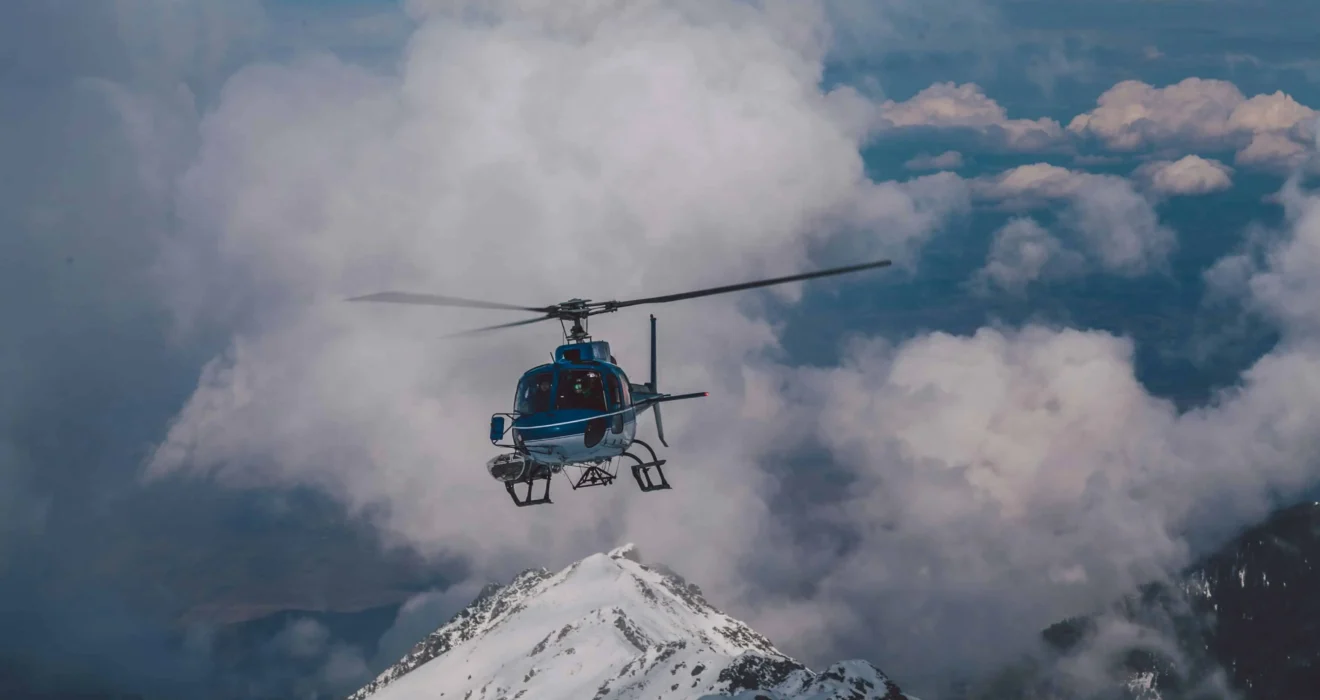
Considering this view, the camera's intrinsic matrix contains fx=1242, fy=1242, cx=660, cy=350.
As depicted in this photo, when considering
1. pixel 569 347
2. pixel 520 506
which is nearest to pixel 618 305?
pixel 569 347

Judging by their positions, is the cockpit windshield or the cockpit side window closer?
the cockpit side window

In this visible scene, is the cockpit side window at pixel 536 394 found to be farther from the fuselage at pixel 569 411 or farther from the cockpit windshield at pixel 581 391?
the cockpit windshield at pixel 581 391

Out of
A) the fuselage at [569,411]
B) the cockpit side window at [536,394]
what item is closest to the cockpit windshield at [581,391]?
the fuselage at [569,411]

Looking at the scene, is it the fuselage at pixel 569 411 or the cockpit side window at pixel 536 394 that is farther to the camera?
the cockpit side window at pixel 536 394

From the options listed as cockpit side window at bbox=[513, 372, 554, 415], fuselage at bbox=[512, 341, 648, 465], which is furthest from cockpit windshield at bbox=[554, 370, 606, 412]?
cockpit side window at bbox=[513, 372, 554, 415]

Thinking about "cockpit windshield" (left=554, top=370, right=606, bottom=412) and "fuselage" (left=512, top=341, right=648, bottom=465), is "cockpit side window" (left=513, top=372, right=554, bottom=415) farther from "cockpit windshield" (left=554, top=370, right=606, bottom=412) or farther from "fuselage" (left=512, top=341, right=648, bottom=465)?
"cockpit windshield" (left=554, top=370, right=606, bottom=412)
